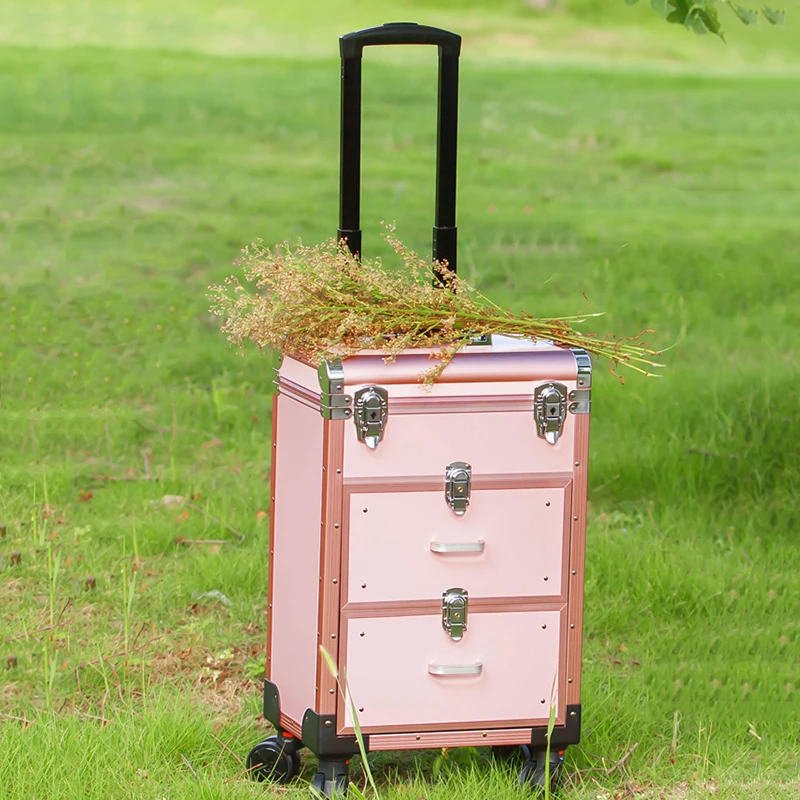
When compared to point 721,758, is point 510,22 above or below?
above

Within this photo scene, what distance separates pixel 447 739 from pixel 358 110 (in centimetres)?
189

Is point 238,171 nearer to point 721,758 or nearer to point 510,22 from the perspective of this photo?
point 721,758

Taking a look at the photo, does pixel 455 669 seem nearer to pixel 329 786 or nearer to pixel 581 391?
pixel 329 786

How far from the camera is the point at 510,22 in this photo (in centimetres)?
2125

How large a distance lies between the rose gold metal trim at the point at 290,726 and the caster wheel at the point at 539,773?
0.67 meters

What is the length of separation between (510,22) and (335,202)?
1113 centimetres

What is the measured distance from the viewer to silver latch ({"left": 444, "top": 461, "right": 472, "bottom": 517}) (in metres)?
3.65

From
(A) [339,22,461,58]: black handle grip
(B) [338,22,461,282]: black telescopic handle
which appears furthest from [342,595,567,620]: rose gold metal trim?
(A) [339,22,461,58]: black handle grip

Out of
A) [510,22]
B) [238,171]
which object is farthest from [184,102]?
[510,22]

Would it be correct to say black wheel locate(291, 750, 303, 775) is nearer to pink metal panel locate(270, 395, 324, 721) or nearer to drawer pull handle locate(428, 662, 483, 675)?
pink metal panel locate(270, 395, 324, 721)

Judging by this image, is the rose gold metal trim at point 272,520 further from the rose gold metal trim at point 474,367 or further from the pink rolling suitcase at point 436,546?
the rose gold metal trim at point 474,367

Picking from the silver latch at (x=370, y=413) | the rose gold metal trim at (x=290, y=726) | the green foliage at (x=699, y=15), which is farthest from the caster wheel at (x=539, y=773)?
the green foliage at (x=699, y=15)

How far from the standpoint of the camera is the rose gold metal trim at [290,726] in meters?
3.86

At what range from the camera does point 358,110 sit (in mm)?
4031
